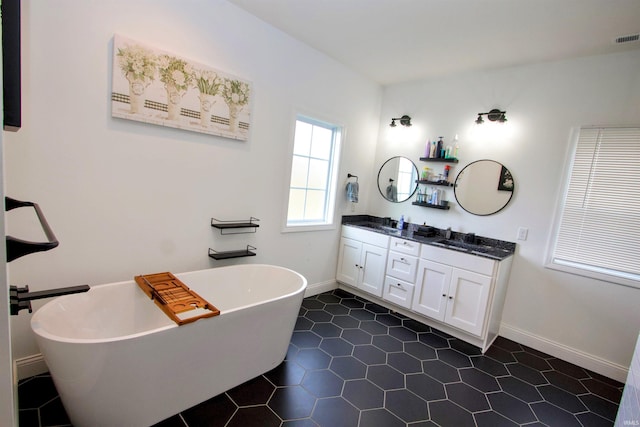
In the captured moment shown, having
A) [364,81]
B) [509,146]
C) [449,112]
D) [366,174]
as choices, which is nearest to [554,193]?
[509,146]

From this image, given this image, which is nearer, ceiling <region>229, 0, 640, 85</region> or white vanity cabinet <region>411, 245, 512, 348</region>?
ceiling <region>229, 0, 640, 85</region>

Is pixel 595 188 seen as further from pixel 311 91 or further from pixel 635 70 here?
pixel 311 91

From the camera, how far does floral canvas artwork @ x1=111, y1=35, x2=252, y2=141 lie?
6.56 feet

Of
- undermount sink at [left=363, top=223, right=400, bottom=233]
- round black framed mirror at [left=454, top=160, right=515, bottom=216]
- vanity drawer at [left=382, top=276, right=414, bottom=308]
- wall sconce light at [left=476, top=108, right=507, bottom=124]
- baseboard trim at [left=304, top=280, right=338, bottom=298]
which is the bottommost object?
baseboard trim at [left=304, top=280, right=338, bottom=298]

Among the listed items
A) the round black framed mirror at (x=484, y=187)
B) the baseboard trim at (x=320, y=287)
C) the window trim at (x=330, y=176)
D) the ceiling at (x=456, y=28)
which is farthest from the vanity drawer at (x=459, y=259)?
the ceiling at (x=456, y=28)

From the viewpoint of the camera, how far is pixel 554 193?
2.80 metres

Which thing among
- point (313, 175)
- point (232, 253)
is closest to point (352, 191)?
point (313, 175)

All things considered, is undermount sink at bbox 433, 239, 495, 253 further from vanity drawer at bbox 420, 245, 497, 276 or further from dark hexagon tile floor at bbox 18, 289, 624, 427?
dark hexagon tile floor at bbox 18, 289, 624, 427

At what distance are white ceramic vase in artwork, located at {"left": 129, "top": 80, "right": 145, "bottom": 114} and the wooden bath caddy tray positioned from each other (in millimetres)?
1168

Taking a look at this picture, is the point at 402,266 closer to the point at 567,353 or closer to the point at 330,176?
the point at 330,176

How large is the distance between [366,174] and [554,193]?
2023 millimetres

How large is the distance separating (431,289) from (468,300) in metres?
0.35

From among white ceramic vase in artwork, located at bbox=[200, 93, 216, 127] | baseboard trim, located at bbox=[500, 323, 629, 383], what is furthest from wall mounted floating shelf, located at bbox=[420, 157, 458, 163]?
white ceramic vase in artwork, located at bbox=[200, 93, 216, 127]

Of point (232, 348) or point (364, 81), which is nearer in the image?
point (232, 348)
